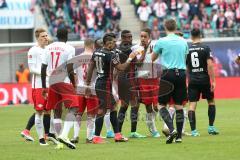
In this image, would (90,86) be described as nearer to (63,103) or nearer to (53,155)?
(63,103)

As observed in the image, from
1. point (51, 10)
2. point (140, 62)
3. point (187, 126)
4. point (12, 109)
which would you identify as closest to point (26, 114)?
point (12, 109)

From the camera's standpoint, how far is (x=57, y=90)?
52.0 feet

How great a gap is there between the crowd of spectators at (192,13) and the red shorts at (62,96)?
2431 cm

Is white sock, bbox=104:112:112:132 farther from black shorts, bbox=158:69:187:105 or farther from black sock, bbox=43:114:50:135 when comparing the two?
black shorts, bbox=158:69:187:105

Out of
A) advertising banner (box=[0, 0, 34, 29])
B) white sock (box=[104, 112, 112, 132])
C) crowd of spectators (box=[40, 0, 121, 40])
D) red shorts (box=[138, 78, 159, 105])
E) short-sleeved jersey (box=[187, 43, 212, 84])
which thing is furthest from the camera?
crowd of spectators (box=[40, 0, 121, 40])

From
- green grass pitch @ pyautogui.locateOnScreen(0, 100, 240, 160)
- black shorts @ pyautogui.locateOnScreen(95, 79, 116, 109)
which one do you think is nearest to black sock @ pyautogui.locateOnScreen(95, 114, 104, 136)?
black shorts @ pyautogui.locateOnScreen(95, 79, 116, 109)

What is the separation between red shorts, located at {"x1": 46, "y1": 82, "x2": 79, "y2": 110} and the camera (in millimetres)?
15710

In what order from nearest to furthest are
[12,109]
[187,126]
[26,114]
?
[187,126]
[26,114]
[12,109]

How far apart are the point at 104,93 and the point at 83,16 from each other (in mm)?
24021

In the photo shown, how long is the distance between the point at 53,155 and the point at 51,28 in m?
26.0

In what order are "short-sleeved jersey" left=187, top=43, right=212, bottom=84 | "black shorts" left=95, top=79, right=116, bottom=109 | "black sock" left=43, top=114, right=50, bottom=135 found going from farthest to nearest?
"short-sleeved jersey" left=187, top=43, right=212, bottom=84, "black sock" left=43, top=114, right=50, bottom=135, "black shorts" left=95, top=79, right=116, bottom=109

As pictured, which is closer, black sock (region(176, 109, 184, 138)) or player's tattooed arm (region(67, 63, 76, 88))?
player's tattooed arm (region(67, 63, 76, 88))

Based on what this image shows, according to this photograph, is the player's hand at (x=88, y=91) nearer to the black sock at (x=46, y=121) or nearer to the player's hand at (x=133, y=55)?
the black sock at (x=46, y=121)

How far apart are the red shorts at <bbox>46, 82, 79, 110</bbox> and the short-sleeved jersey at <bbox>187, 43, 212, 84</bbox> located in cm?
336
